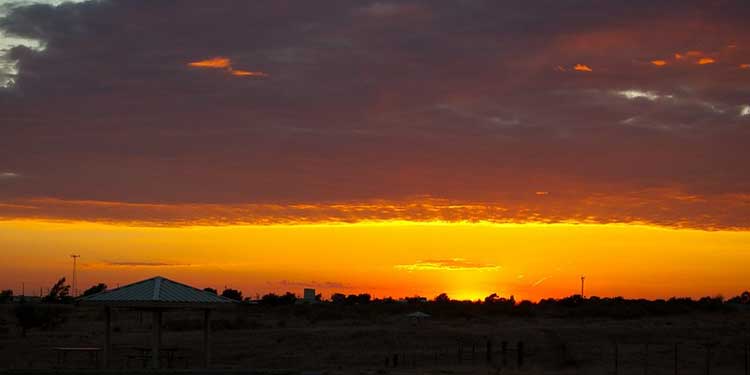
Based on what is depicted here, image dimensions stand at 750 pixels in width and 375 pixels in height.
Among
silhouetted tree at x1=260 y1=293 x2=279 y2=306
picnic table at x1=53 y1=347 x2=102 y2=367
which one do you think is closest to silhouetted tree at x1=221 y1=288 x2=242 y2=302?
silhouetted tree at x1=260 y1=293 x2=279 y2=306

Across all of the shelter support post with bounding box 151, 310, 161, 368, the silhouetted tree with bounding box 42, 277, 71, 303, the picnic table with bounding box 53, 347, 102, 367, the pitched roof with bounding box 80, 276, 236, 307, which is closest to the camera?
the pitched roof with bounding box 80, 276, 236, 307

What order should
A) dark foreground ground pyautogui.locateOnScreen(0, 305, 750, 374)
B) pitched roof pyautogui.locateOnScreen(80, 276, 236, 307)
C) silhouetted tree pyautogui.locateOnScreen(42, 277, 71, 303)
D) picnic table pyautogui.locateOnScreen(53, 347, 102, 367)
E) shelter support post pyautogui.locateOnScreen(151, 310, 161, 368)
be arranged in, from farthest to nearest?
1. silhouetted tree pyautogui.locateOnScreen(42, 277, 71, 303)
2. dark foreground ground pyautogui.locateOnScreen(0, 305, 750, 374)
3. picnic table pyautogui.locateOnScreen(53, 347, 102, 367)
4. shelter support post pyautogui.locateOnScreen(151, 310, 161, 368)
5. pitched roof pyautogui.locateOnScreen(80, 276, 236, 307)

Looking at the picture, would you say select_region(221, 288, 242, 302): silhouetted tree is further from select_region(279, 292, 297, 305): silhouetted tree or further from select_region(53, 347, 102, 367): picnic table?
select_region(53, 347, 102, 367): picnic table

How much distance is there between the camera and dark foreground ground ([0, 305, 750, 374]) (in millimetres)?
40938

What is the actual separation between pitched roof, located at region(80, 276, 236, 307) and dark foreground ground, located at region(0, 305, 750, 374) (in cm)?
244

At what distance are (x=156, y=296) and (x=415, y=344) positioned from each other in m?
21.5

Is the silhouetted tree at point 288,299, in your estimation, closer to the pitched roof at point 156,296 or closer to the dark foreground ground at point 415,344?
the dark foreground ground at point 415,344

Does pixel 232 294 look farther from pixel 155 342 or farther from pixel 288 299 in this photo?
pixel 155 342

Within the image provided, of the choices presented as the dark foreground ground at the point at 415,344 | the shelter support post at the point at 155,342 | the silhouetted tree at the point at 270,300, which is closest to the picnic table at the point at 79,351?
the dark foreground ground at the point at 415,344

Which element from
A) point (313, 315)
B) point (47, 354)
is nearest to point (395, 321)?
point (313, 315)

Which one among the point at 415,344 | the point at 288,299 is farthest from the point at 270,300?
the point at 415,344

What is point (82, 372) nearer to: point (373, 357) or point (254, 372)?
point (254, 372)

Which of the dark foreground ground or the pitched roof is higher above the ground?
the pitched roof

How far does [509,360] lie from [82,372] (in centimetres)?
1998
